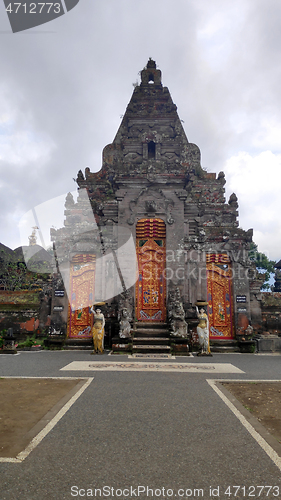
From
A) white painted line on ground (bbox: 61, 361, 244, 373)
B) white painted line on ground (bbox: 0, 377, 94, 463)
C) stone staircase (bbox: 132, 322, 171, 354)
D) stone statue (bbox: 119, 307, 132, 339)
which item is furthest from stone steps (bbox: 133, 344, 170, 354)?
white painted line on ground (bbox: 0, 377, 94, 463)

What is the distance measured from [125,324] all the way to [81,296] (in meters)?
2.53

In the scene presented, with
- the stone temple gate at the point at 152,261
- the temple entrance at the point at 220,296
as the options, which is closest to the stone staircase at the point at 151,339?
the stone temple gate at the point at 152,261

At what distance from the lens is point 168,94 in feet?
54.4

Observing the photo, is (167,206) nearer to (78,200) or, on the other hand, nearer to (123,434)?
(78,200)

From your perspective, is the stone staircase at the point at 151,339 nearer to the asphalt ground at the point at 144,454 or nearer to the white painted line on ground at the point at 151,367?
the white painted line on ground at the point at 151,367

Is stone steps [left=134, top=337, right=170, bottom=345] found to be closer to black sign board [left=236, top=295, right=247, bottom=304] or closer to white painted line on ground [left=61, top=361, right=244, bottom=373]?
white painted line on ground [left=61, top=361, right=244, bottom=373]

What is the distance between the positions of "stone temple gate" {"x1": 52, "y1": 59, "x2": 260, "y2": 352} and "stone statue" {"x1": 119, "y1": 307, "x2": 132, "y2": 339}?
0.11 m

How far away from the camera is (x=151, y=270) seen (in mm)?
12117

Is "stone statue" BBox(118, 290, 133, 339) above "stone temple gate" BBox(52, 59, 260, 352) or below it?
below

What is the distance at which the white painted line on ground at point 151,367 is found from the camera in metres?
7.41

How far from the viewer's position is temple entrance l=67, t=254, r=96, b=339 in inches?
467

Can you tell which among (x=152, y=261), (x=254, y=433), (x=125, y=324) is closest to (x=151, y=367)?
(x=125, y=324)

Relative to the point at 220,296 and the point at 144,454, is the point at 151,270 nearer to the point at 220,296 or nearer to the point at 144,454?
the point at 220,296

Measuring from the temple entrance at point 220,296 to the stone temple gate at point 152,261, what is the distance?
4 centimetres
